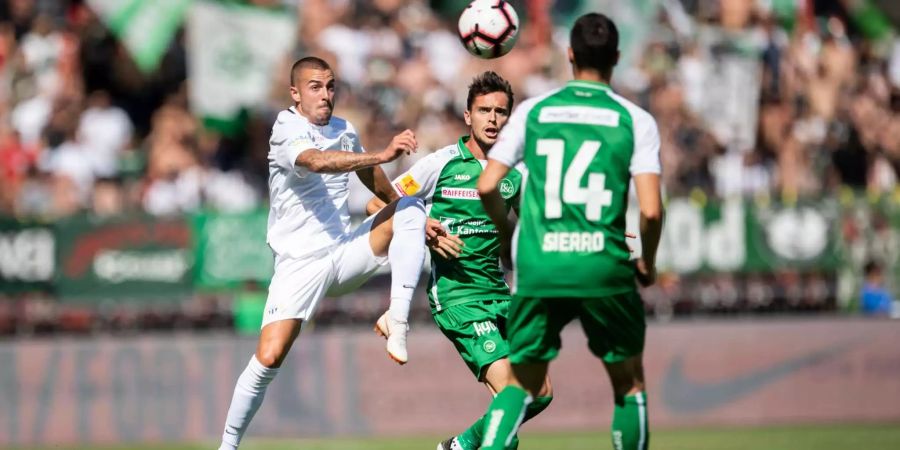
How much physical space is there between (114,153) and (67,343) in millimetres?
2862

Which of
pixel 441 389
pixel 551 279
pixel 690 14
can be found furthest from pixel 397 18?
pixel 551 279

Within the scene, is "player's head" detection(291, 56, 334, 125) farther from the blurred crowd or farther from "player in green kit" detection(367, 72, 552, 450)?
the blurred crowd

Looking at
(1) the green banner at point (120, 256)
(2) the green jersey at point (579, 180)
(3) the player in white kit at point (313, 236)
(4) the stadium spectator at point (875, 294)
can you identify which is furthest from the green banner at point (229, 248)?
(2) the green jersey at point (579, 180)

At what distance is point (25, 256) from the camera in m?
15.2

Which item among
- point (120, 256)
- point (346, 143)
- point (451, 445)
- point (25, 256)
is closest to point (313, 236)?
point (346, 143)

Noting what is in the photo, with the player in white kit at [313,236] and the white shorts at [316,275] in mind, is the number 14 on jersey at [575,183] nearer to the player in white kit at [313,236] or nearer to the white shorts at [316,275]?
the player in white kit at [313,236]

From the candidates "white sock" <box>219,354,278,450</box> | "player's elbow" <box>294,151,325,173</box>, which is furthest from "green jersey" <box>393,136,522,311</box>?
"white sock" <box>219,354,278,450</box>

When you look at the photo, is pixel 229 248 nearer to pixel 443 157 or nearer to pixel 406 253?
pixel 443 157

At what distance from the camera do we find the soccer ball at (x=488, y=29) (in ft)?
31.3

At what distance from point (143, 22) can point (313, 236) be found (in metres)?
9.34

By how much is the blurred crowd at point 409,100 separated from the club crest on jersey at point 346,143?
6531mm

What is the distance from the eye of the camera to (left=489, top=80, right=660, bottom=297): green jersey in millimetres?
7367

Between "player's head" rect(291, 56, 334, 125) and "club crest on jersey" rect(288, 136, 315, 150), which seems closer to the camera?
"club crest on jersey" rect(288, 136, 315, 150)

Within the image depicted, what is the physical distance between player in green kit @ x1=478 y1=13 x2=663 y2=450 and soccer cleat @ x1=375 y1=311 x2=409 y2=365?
1.21 meters
